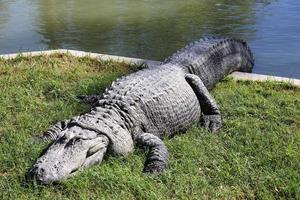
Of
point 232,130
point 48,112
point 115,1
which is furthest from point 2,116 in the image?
point 115,1

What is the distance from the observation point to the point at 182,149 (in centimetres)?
388

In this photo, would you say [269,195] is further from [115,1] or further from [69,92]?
[115,1]

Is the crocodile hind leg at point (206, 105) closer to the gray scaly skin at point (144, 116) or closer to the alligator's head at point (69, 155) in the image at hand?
the gray scaly skin at point (144, 116)

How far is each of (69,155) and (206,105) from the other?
1.66 metres

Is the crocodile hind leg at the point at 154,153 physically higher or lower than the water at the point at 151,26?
higher

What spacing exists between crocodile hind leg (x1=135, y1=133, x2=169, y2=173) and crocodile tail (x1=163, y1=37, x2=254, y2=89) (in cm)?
125

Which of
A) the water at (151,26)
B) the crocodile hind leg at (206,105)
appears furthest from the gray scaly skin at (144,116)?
the water at (151,26)

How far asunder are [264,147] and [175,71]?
127 cm

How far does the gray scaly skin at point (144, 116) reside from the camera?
11.5 ft

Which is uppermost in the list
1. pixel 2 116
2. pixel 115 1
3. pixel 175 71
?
pixel 175 71

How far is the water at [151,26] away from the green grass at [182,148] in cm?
177

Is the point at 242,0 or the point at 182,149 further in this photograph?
the point at 242,0

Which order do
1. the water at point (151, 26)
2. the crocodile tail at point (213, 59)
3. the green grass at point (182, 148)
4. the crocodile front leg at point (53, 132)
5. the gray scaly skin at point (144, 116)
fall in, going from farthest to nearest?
the water at point (151, 26)
the crocodile tail at point (213, 59)
the crocodile front leg at point (53, 132)
the gray scaly skin at point (144, 116)
the green grass at point (182, 148)

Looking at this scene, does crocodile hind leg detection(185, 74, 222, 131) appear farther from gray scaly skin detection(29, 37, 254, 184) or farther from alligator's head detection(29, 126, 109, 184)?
alligator's head detection(29, 126, 109, 184)
